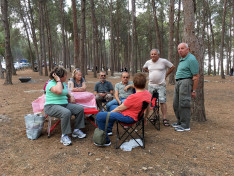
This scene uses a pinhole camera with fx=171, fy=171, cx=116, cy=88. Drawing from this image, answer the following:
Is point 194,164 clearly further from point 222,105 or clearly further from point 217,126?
point 222,105

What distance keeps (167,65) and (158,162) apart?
244cm

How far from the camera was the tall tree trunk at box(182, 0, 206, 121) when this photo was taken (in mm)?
4102

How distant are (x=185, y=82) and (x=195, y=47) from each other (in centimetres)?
106

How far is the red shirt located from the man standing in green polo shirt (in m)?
1.16

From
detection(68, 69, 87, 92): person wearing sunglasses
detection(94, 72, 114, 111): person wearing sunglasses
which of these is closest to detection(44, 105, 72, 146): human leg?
detection(68, 69, 87, 92): person wearing sunglasses

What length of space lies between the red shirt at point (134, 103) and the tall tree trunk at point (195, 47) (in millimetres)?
2009

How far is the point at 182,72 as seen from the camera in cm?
369

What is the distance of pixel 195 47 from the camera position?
409cm

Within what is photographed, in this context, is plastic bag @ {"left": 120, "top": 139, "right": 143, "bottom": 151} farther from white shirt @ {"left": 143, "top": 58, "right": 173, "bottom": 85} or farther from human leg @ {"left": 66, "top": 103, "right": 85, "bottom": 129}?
white shirt @ {"left": 143, "top": 58, "right": 173, "bottom": 85}

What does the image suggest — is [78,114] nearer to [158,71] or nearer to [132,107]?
[132,107]

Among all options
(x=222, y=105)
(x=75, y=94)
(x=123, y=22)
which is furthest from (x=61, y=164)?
(x=123, y=22)

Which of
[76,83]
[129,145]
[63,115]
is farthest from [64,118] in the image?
[76,83]

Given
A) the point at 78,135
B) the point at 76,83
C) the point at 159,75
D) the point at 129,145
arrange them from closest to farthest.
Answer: the point at 129,145
the point at 78,135
the point at 159,75
the point at 76,83

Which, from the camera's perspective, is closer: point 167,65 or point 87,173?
point 87,173
